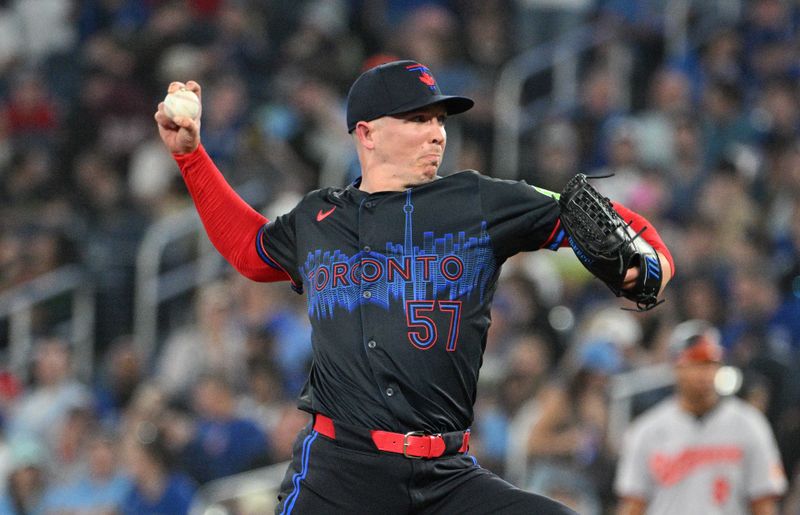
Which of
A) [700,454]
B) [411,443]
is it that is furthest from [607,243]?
[700,454]

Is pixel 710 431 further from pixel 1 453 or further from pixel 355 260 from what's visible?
pixel 1 453

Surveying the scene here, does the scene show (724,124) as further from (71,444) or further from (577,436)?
(71,444)

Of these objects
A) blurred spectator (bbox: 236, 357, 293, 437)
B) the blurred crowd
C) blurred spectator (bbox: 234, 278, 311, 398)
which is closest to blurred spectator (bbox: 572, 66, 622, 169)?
the blurred crowd

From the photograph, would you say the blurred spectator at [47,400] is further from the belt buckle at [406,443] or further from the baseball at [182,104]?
the belt buckle at [406,443]

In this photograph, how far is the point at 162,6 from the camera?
14523 millimetres

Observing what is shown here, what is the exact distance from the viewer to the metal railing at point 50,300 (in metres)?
11.8

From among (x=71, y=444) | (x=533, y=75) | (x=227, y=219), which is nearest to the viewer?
(x=227, y=219)

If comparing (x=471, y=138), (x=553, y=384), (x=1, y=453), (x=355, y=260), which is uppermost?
(x=355, y=260)

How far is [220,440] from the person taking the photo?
9570 millimetres

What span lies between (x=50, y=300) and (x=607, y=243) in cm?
845

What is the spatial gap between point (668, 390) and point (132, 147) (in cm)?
606

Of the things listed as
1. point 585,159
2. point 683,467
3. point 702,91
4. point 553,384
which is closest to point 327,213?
point 683,467

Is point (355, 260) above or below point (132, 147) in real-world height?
above

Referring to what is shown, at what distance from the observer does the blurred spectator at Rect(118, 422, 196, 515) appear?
9242 mm
